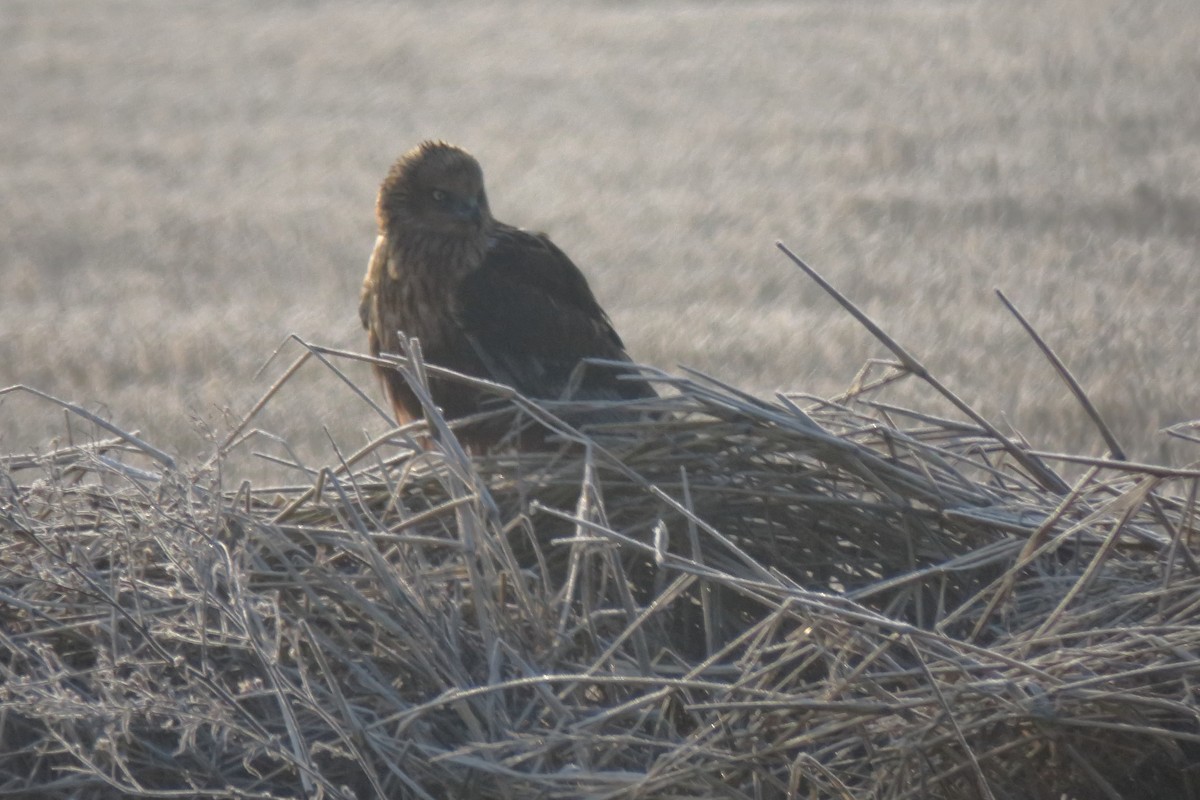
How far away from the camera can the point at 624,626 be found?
2.37m

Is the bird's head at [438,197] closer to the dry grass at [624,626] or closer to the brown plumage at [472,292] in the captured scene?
the brown plumage at [472,292]

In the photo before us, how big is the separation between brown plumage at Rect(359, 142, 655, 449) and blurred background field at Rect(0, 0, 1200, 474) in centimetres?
64

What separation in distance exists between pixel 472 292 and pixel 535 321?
0.17m

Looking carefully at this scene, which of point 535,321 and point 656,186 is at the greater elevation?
point 535,321

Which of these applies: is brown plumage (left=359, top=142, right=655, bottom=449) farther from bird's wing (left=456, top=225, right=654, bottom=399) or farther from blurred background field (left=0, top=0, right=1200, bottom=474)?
blurred background field (left=0, top=0, right=1200, bottom=474)

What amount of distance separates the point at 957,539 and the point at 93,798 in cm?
130

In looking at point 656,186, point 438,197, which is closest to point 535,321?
point 438,197

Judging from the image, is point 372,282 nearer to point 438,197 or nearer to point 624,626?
point 438,197

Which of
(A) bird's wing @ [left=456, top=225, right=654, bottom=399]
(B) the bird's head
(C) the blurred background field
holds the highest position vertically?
(B) the bird's head

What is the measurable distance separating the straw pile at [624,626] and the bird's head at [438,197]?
4.59ft

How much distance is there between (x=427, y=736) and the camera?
6.98 ft

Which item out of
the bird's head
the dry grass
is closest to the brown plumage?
the bird's head

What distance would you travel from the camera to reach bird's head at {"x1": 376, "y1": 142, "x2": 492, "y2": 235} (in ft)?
13.4

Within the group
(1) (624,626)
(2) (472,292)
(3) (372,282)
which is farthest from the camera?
(3) (372,282)
